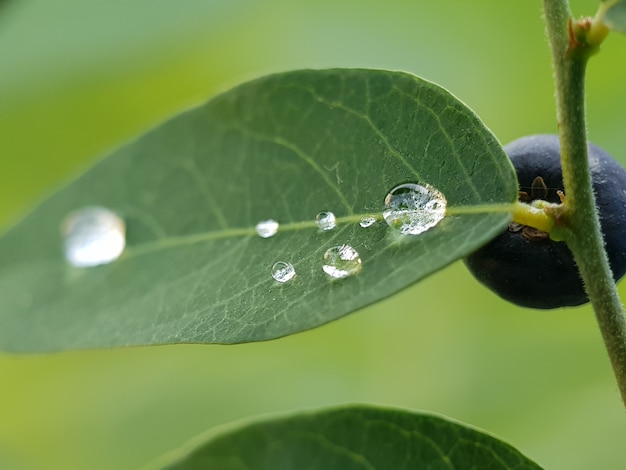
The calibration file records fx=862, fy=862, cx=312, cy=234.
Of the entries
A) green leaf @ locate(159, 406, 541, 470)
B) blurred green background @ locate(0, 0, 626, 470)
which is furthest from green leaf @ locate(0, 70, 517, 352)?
blurred green background @ locate(0, 0, 626, 470)

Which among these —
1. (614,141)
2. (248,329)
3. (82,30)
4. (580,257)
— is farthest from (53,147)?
(580,257)

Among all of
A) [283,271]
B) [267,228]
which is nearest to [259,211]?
[267,228]

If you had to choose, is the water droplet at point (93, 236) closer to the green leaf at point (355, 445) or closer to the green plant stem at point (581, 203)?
the green leaf at point (355, 445)

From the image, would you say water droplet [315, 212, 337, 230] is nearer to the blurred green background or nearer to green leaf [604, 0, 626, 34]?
green leaf [604, 0, 626, 34]

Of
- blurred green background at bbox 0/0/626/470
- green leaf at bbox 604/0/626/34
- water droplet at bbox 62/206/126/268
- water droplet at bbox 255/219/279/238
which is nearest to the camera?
green leaf at bbox 604/0/626/34

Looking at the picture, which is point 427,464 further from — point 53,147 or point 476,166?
point 53,147

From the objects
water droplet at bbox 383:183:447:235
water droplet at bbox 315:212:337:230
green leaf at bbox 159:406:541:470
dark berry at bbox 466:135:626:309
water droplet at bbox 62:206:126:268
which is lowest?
green leaf at bbox 159:406:541:470

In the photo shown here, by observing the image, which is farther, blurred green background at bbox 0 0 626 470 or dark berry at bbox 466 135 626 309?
blurred green background at bbox 0 0 626 470
